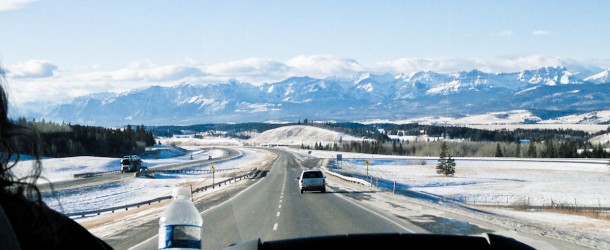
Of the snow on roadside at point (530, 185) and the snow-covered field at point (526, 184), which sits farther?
the snow-covered field at point (526, 184)

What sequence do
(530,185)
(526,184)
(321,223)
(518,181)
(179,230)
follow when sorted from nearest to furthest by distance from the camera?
(179,230) → (321,223) → (530,185) → (526,184) → (518,181)

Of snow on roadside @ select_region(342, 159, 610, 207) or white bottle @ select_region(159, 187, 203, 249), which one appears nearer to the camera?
white bottle @ select_region(159, 187, 203, 249)

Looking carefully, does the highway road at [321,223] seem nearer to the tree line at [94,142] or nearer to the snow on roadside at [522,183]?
the snow on roadside at [522,183]

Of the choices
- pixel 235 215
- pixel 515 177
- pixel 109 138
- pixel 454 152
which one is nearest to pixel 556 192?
pixel 515 177

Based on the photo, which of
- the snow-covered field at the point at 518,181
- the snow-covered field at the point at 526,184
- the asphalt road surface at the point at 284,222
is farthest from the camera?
the snow-covered field at the point at 518,181

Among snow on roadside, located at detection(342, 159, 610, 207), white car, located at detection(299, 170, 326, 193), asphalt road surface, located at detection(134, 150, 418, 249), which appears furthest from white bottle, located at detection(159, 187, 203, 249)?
snow on roadside, located at detection(342, 159, 610, 207)

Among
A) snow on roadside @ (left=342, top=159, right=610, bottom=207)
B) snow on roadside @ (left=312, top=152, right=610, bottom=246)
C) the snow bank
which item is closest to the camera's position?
snow on roadside @ (left=312, top=152, right=610, bottom=246)

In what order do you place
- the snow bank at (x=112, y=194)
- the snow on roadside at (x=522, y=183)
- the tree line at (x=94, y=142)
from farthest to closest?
the tree line at (x=94, y=142) < the snow on roadside at (x=522, y=183) < the snow bank at (x=112, y=194)

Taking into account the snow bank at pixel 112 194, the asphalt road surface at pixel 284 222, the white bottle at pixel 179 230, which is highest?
the white bottle at pixel 179 230

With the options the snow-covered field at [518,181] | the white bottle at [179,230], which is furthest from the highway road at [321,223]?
the snow-covered field at [518,181]

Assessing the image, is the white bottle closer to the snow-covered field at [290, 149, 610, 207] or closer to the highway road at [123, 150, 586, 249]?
the highway road at [123, 150, 586, 249]

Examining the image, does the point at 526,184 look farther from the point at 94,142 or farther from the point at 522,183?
the point at 94,142

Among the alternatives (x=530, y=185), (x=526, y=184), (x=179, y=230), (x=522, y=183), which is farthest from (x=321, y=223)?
(x=522, y=183)

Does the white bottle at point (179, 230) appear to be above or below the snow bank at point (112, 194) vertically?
above
